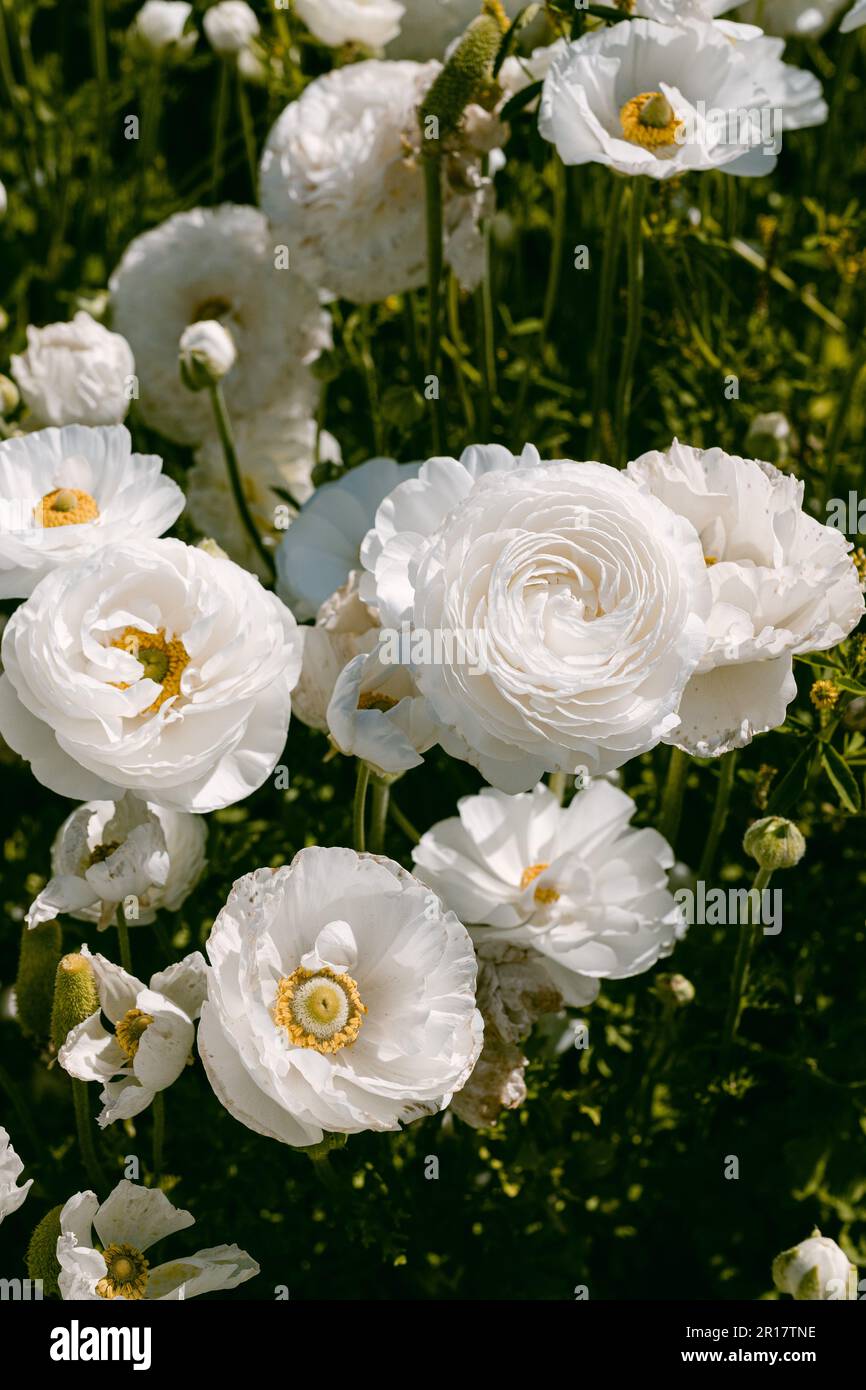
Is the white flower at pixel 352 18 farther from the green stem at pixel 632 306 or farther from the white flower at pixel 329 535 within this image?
the white flower at pixel 329 535

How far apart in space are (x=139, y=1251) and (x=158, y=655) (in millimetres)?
427

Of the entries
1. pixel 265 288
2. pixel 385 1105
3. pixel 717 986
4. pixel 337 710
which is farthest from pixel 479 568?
pixel 265 288

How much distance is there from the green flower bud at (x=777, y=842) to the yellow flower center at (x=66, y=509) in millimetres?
581

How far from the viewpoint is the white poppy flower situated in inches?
41.5

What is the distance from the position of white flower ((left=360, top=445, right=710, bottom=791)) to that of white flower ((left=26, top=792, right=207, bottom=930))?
9.9 inches

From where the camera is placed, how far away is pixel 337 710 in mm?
1056

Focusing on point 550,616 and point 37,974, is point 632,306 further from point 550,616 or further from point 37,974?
point 37,974

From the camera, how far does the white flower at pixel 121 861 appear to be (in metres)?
1.11

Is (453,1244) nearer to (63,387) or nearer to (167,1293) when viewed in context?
(167,1293)

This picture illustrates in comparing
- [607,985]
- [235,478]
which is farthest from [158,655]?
[607,985]

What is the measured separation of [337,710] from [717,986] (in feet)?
1.90

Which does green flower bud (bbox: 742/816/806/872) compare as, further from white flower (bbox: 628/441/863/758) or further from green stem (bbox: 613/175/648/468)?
green stem (bbox: 613/175/648/468)

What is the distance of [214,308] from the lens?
70.6 inches

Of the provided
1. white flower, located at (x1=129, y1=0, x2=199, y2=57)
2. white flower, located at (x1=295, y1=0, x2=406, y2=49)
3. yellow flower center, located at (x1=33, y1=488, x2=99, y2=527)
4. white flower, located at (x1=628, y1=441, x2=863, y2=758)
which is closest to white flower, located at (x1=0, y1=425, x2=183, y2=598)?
yellow flower center, located at (x1=33, y1=488, x2=99, y2=527)
